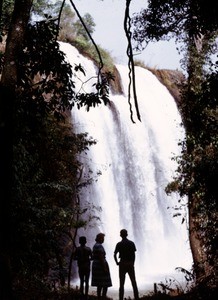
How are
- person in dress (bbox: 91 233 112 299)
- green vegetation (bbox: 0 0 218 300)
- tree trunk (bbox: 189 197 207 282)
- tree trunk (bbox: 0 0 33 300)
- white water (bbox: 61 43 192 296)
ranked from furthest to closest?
white water (bbox: 61 43 192 296) < tree trunk (bbox: 189 197 207 282) < person in dress (bbox: 91 233 112 299) < green vegetation (bbox: 0 0 218 300) < tree trunk (bbox: 0 0 33 300)

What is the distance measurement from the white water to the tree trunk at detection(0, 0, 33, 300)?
55.8 feet

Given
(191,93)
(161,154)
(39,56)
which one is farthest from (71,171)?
(161,154)

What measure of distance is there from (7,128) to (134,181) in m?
21.3

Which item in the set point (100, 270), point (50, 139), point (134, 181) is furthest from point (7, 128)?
point (134, 181)

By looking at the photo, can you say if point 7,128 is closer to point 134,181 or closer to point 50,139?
point 50,139

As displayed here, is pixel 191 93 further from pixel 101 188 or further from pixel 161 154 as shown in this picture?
pixel 161 154

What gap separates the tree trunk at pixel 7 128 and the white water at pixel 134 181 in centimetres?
1700

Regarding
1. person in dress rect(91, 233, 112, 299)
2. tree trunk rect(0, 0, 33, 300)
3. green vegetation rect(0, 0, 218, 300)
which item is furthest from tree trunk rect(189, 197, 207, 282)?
tree trunk rect(0, 0, 33, 300)

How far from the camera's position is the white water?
73.6 ft

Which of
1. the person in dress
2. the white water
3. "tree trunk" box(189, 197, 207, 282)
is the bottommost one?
the person in dress

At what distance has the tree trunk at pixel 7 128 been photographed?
351 centimetres

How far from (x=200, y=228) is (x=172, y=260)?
1632 centimetres

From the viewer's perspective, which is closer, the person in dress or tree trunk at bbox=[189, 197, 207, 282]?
the person in dress

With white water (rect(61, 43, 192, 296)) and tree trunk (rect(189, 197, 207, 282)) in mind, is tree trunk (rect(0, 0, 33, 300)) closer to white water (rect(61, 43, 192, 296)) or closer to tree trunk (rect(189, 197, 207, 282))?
tree trunk (rect(189, 197, 207, 282))
